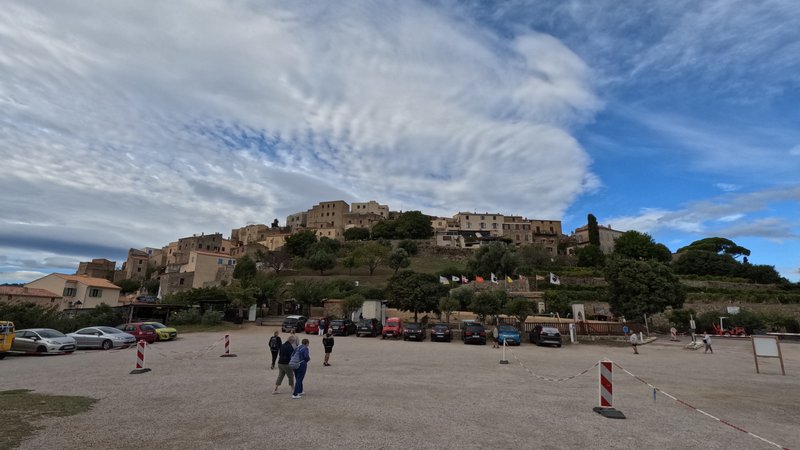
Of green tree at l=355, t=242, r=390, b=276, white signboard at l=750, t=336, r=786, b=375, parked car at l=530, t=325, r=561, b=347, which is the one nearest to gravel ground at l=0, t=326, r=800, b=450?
white signboard at l=750, t=336, r=786, b=375

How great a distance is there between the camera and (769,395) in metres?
11.9

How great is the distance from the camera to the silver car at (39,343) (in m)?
20.6

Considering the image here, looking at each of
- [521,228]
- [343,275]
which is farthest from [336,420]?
[521,228]

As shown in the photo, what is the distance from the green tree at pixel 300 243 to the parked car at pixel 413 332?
6809 centimetres

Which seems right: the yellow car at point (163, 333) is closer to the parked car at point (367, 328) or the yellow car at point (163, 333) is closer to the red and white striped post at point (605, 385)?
the parked car at point (367, 328)

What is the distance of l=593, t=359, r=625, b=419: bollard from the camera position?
8.73 metres

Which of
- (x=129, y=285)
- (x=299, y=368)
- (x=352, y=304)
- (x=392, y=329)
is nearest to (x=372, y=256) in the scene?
(x=352, y=304)

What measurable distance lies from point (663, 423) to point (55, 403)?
12.9 m

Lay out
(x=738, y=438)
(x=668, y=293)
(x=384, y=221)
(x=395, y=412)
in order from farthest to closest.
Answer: (x=384, y=221)
(x=668, y=293)
(x=395, y=412)
(x=738, y=438)

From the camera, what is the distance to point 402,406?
29.9 ft

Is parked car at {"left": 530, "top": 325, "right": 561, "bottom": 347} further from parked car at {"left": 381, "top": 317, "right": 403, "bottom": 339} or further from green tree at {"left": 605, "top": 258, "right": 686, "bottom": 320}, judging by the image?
green tree at {"left": 605, "top": 258, "right": 686, "bottom": 320}

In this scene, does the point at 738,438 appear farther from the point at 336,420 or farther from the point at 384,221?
the point at 384,221

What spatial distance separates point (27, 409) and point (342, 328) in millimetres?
25240

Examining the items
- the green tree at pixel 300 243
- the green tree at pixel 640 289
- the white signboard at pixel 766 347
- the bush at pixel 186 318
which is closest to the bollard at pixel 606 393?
the white signboard at pixel 766 347
